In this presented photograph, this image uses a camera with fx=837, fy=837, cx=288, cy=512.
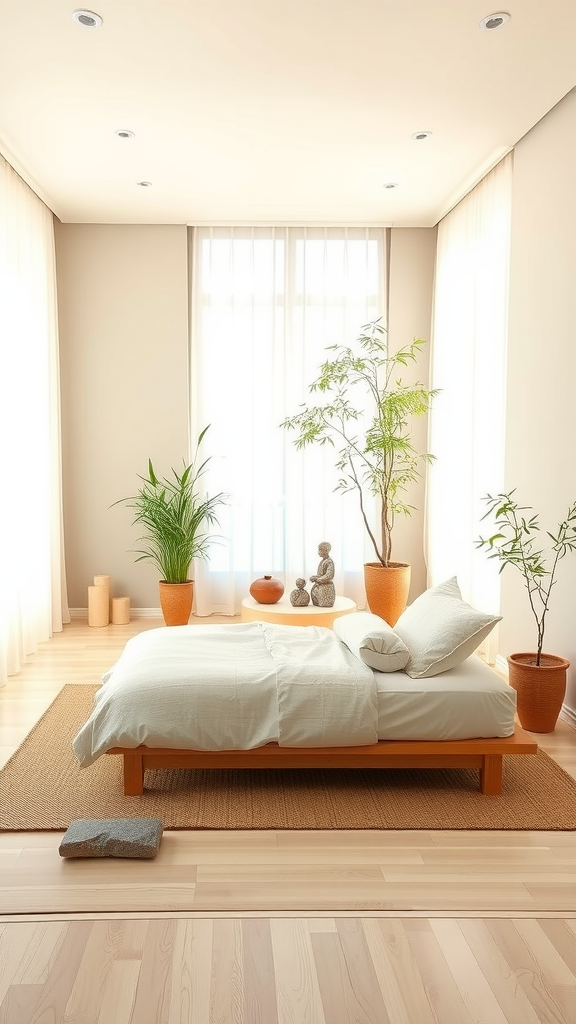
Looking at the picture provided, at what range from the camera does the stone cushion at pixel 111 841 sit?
2549 millimetres

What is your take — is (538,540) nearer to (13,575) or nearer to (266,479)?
(266,479)

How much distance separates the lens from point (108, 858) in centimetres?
257

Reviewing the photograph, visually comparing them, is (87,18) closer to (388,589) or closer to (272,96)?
(272,96)

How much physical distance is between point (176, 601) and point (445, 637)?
108 inches

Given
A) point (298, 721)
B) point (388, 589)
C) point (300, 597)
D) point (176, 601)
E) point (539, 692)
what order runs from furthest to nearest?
point (176, 601)
point (388, 589)
point (300, 597)
point (539, 692)
point (298, 721)

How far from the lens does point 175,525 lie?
5578 mm

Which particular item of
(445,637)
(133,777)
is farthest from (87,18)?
(133,777)

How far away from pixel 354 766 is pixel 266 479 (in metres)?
3.37

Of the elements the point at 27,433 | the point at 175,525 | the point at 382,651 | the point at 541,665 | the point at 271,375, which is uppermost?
the point at 271,375

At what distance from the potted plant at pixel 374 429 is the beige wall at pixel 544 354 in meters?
0.98

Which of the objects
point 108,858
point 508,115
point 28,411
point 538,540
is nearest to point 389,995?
point 108,858

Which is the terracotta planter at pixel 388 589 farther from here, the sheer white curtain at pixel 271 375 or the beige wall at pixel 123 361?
the beige wall at pixel 123 361

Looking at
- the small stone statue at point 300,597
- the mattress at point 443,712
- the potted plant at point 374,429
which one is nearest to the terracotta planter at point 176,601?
the small stone statue at point 300,597

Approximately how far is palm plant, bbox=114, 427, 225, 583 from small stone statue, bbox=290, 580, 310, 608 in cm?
96
